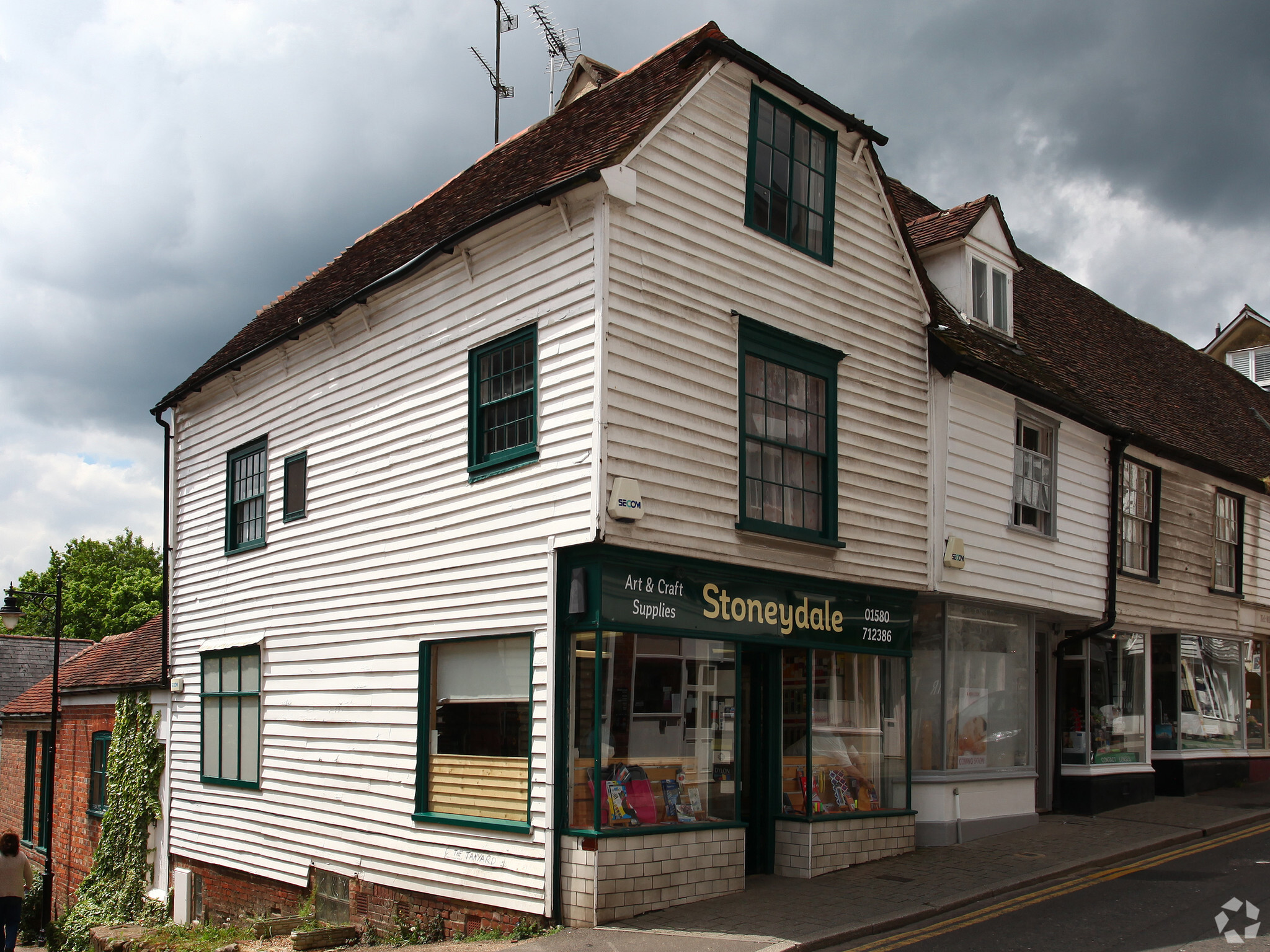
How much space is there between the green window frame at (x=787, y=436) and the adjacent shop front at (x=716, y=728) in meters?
0.64

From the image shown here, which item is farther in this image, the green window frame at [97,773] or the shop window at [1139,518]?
the green window frame at [97,773]

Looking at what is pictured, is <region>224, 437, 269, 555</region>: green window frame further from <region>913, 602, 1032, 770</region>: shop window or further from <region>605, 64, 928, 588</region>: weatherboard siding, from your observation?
<region>913, 602, 1032, 770</region>: shop window

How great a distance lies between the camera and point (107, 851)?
18344mm

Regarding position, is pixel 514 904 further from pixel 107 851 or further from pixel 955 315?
pixel 107 851

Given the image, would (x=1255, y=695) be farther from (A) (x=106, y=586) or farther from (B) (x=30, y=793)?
(A) (x=106, y=586)

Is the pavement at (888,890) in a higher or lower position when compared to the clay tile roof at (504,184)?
lower

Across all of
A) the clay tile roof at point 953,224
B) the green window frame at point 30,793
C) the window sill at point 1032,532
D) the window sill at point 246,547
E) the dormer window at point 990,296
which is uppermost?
the clay tile roof at point 953,224

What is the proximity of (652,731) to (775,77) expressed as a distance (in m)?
6.98

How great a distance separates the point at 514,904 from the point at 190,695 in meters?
8.76

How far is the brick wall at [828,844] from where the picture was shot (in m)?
11.6

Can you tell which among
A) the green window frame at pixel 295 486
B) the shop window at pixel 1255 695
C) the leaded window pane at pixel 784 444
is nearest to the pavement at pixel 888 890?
the leaded window pane at pixel 784 444

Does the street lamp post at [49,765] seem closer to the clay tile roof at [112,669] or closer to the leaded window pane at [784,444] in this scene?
the clay tile roof at [112,669]

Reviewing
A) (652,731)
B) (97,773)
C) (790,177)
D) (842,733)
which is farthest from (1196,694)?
(97,773)

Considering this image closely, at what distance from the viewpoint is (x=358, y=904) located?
12.5 m
